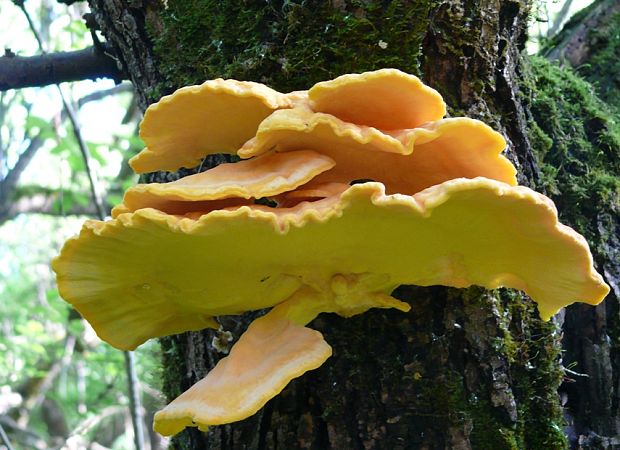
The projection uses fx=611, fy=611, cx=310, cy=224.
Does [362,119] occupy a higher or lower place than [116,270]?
higher

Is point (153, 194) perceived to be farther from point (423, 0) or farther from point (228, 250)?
point (423, 0)

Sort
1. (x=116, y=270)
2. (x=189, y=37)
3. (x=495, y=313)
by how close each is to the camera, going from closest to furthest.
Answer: (x=116, y=270), (x=495, y=313), (x=189, y=37)

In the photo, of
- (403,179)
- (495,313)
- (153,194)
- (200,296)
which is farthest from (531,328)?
(153,194)

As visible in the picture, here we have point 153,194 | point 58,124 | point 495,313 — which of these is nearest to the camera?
point 153,194

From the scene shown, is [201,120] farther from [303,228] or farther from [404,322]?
[404,322]

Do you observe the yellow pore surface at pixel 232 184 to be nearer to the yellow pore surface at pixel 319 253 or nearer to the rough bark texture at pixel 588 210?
the yellow pore surface at pixel 319 253

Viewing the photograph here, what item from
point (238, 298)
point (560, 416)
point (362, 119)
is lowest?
point (560, 416)

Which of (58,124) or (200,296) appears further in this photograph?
(58,124)
